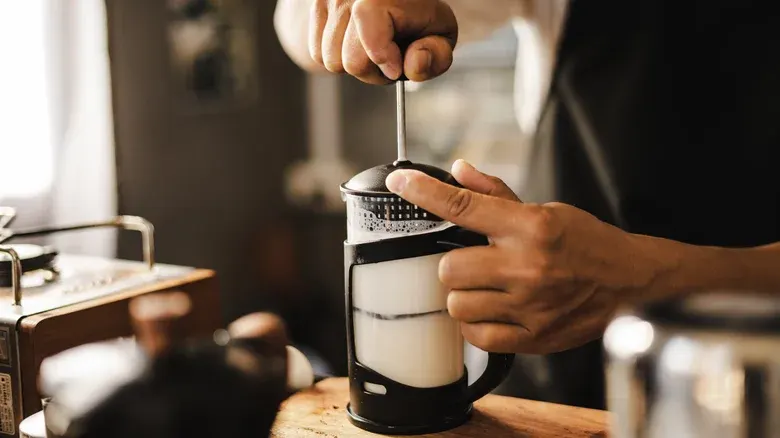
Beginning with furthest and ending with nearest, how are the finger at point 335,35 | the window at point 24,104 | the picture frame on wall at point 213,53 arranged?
1. the picture frame on wall at point 213,53
2. the window at point 24,104
3. the finger at point 335,35

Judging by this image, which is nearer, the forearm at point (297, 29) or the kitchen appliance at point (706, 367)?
the kitchen appliance at point (706, 367)

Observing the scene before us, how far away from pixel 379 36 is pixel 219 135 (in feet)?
9.23

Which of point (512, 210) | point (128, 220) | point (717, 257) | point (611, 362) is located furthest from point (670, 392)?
point (128, 220)

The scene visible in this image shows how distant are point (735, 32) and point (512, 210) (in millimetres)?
898

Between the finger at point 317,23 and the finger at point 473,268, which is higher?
the finger at point 317,23

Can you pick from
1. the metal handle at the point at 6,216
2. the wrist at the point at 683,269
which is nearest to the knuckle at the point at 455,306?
the wrist at the point at 683,269

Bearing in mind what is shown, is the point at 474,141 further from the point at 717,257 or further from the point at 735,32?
the point at 717,257

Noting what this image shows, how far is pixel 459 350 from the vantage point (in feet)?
3.22

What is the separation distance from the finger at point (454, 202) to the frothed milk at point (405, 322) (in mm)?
58

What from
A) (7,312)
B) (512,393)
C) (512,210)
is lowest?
(512,393)

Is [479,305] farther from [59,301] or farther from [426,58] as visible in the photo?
[59,301]

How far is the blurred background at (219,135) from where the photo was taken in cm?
256

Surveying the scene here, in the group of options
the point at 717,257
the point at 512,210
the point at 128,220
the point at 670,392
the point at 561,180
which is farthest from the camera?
the point at 561,180

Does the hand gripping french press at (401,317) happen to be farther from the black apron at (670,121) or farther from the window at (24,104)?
the window at (24,104)
